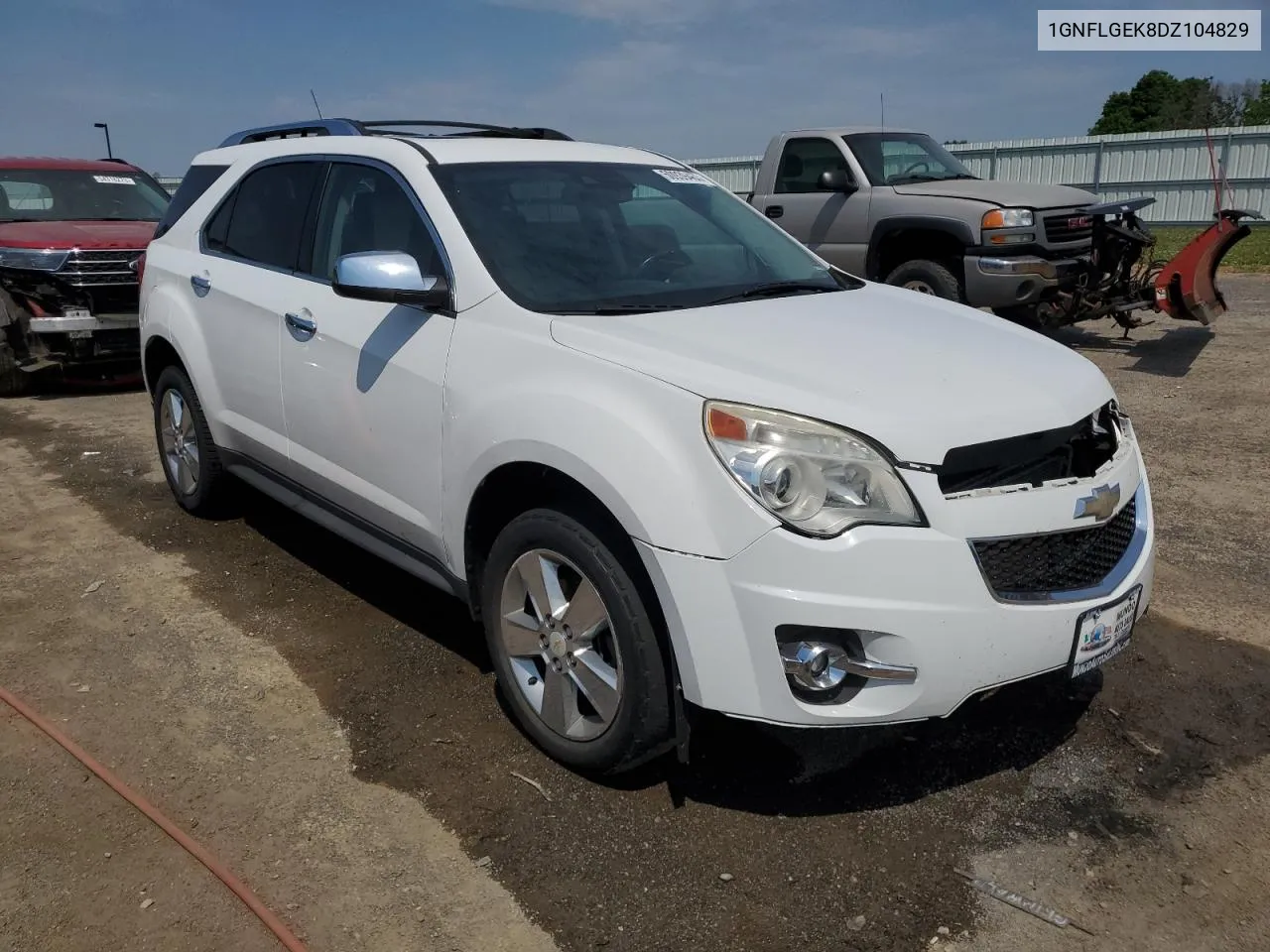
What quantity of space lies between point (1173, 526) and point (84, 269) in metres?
8.02

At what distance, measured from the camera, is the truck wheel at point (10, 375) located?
8.88 metres

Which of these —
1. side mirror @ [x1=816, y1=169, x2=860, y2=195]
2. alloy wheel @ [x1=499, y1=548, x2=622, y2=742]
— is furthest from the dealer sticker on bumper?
side mirror @ [x1=816, y1=169, x2=860, y2=195]

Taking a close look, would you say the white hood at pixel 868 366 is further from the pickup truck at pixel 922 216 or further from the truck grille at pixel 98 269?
the truck grille at pixel 98 269

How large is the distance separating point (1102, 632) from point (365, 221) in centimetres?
284

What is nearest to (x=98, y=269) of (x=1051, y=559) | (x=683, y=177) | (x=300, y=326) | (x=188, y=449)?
(x=188, y=449)

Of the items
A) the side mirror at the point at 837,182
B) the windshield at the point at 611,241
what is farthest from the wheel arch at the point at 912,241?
the windshield at the point at 611,241

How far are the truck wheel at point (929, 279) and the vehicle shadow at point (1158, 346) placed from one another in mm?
966

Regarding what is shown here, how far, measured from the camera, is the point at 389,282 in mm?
3303

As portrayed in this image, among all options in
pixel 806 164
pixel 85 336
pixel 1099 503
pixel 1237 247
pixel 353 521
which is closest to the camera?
pixel 1099 503

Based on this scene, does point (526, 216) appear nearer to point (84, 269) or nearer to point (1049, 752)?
point (1049, 752)

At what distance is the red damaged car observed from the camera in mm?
8594

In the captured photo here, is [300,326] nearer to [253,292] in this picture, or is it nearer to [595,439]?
[253,292]

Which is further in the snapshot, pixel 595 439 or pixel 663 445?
pixel 595 439

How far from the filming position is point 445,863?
9.17 ft
